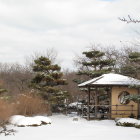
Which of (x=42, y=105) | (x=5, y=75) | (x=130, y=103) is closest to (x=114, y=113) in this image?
(x=130, y=103)

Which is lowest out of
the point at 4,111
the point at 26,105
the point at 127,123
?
the point at 127,123

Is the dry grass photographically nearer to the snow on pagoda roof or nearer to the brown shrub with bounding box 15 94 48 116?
the brown shrub with bounding box 15 94 48 116

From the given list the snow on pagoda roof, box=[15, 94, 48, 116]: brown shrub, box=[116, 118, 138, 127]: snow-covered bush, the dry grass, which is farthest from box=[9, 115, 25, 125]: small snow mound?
box=[116, 118, 138, 127]: snow-covered bush

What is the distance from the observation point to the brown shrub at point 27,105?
16.8 meters

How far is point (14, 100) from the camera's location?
17.5 m

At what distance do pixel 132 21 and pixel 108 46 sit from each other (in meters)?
34.0

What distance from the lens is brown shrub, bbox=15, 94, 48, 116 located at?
55.1 feet

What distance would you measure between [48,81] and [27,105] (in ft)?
11.2

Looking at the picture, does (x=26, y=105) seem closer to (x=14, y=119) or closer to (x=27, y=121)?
(x=14, y=119)

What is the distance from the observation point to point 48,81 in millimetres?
20016

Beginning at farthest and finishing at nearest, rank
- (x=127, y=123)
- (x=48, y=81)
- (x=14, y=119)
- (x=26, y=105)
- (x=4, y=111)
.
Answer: (x=48, y=81), (x=26, y=105), (x=14, y=119), (x=127, y=123), (x=4, y=111)

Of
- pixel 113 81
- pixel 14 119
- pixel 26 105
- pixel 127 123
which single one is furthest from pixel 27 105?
pixel 127 123

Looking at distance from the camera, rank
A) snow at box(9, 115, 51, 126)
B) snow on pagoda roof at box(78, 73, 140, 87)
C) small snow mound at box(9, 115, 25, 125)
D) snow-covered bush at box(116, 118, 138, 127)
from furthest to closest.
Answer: snow on pagoda roof at box(78, 73, 140, 87) → small snow mound at box(9, 115, 25, 125) → snow-covered bush at box(116, 118, 138, 127) → snow at box(9, 115, 51, 126)

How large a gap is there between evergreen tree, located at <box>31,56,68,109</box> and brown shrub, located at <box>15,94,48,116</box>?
201 centimetres
